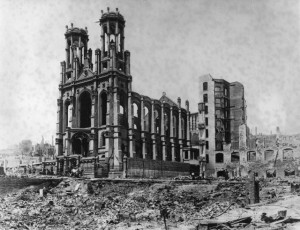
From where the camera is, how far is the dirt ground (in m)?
20.9

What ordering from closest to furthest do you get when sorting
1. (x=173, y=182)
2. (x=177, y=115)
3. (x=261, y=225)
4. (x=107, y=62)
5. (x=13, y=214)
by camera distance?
(x=261, y=225), (x=13, y=214), (x=173, y=182), (x=107, y=62), (x=177, y=115)

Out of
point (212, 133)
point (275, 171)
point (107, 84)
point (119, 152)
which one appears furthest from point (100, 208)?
point (212, 133)

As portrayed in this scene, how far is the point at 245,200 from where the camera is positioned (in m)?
27.2

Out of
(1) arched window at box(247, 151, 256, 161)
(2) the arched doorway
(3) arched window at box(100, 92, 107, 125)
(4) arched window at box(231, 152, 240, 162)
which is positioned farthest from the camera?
(4) arched window at box(231, 152, 240, 162)

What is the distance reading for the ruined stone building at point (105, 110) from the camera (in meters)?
52.2

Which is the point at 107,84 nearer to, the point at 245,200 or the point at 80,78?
the point at 80,78

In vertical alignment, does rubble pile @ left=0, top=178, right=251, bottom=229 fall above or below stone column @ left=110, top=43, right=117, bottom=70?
below

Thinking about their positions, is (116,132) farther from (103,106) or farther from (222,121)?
(222,121)

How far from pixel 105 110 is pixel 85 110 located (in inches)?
199

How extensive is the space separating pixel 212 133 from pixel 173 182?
34.8m

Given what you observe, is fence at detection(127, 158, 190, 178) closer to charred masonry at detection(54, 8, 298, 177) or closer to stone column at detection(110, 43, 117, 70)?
charred masonry at detection(54, 8, 298, 177)

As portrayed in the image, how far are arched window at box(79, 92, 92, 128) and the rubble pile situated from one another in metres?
22.2

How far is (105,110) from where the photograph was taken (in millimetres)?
56344

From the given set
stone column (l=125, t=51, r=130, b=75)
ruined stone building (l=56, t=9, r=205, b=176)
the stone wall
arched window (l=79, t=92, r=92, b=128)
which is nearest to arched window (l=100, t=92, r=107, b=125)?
ruined stone building (l=56, t=9, r=205, b=176)
